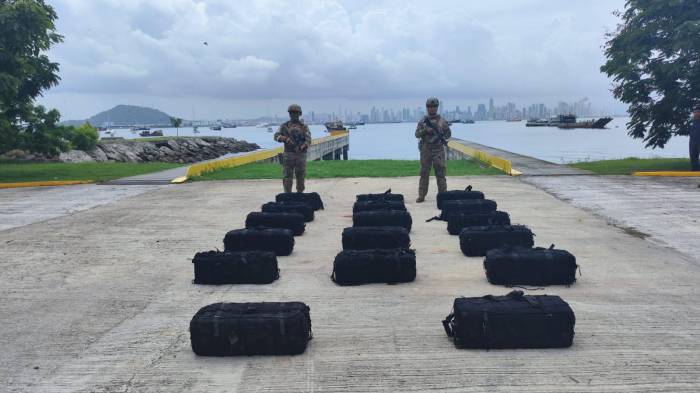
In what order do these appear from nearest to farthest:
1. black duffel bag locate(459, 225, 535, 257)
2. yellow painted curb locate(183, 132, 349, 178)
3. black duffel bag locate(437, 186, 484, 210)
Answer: black duffel bag locate(459, 225, 535, 257)
black duffel bag locate(437, 186, 484, 210)
yellow painted curb locate(183, 132, 349, 178)

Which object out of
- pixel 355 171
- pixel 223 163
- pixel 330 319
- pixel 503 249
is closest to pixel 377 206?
pixel 503 249

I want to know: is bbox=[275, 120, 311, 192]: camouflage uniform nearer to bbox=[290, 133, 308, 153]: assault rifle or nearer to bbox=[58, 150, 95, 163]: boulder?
bbox=[290, 133, 308, 153]: assault rifle

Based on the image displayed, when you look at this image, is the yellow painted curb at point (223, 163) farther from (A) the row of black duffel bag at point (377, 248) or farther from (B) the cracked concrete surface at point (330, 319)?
(A) the row of black duffel bag at point (377, 248)

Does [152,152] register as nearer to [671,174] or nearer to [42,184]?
[42,184]

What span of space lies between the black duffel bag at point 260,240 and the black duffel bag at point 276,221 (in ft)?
3.76

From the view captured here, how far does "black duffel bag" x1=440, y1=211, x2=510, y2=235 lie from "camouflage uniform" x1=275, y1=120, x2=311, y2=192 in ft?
15.0

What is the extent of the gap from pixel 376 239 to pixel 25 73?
57.3 feet

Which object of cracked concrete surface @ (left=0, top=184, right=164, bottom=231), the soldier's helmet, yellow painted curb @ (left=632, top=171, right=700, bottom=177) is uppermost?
the soldier's helmet

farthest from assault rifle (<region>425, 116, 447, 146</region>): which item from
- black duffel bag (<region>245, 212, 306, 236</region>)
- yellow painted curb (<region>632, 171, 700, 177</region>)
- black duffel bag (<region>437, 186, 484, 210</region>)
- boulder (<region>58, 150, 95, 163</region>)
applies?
boulder (<region>58, 150, 95, 163</region>)

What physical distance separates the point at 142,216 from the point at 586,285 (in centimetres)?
924

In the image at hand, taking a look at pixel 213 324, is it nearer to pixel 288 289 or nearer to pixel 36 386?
pixel 36 386

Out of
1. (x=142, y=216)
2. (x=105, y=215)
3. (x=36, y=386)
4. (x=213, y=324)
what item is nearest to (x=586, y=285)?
(x=213, y=324)

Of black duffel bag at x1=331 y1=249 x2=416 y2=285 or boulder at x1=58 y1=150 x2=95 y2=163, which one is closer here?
black duffel bag at x1=331 y1=249 x2=416 y2=285

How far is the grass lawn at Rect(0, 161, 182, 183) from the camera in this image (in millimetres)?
21438
